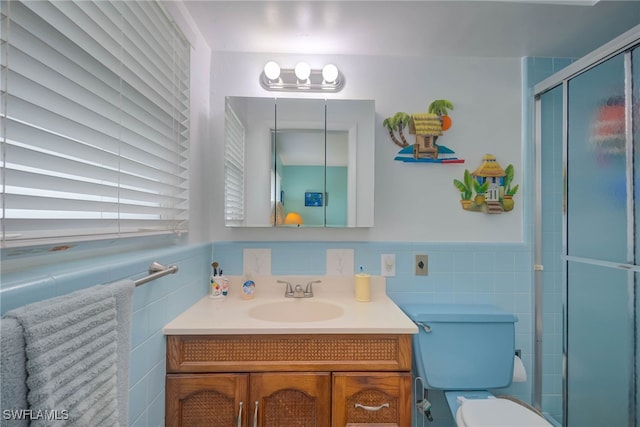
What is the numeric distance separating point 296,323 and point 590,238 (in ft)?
4.84

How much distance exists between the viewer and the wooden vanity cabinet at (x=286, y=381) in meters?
1.05

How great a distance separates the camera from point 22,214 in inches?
22.5

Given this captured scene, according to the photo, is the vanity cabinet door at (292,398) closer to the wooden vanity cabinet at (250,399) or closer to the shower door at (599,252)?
the wooden vanity cabinet at (250,399)

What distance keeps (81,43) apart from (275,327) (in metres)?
1.03

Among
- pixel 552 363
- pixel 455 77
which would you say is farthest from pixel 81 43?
pixel 552 363

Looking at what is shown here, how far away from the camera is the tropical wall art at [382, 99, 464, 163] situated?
59.4 inches

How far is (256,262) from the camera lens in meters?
1.53

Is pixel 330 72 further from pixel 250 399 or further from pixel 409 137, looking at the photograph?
pixel 250 399

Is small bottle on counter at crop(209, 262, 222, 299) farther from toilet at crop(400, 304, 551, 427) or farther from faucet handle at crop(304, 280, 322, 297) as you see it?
toilet at crop(400, 304, 551, 427)

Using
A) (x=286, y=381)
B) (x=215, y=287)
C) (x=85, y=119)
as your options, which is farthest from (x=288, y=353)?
(x=85, y=119)

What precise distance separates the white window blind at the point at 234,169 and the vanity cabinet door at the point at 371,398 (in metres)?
0.90

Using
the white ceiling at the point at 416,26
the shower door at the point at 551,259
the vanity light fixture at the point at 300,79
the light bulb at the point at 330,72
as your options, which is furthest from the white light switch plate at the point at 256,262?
the shower door at the point at 551,259

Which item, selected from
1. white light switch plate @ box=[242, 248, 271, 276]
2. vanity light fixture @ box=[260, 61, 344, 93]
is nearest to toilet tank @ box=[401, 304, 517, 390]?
white light switch plate @ box=[242, 248, 271, 276]

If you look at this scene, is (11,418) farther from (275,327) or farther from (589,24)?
(589,24)
